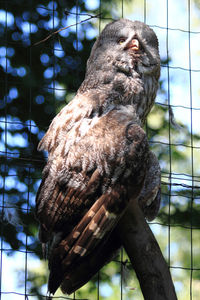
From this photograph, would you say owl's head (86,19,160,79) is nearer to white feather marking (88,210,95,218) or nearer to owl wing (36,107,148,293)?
owl wing (36,107,148,293)

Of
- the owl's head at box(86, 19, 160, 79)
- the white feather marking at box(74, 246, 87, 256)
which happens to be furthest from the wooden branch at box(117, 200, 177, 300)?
the owl's head at box(86, 19, 160, 79)

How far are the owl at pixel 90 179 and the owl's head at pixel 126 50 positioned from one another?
13 centimetres

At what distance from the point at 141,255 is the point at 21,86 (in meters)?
2.36

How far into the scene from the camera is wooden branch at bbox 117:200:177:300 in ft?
5.93

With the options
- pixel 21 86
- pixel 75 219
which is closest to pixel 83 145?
pixel 75 219

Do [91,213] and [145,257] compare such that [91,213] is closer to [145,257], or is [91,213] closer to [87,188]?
[87,188]

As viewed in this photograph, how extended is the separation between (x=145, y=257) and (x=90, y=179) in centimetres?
40

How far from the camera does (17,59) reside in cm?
415

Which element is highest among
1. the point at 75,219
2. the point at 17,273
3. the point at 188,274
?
the point at 75,219

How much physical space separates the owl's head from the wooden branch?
2.70ft

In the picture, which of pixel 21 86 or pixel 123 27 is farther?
pixel 21 86

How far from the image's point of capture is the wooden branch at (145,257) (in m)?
1.81

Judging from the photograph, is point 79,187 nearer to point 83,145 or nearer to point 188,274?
point 83,145

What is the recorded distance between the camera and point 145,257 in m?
1.88
